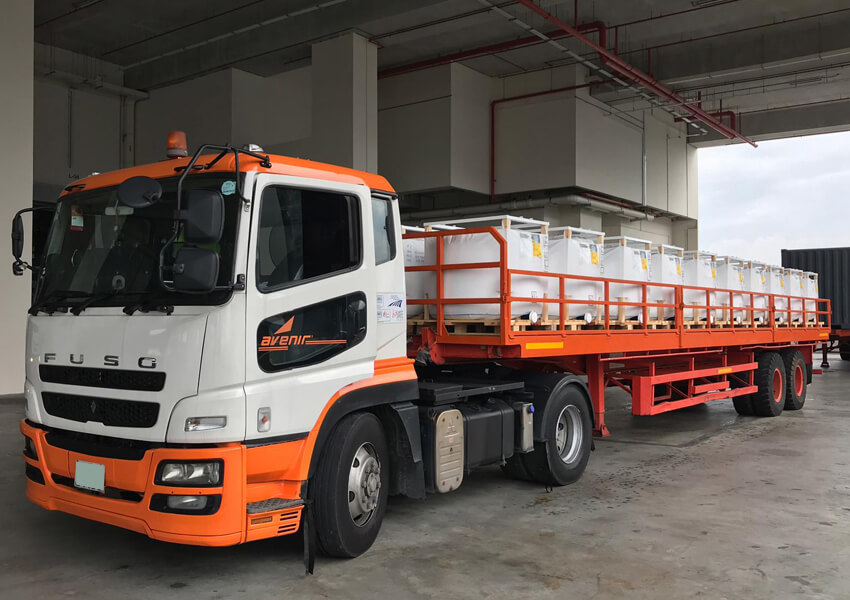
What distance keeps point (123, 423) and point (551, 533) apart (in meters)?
3.18

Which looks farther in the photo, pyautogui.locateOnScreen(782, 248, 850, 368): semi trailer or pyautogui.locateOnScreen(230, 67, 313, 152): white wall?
pyautogui.locateOnScreen(782, 248, 850, 368): semi trailer

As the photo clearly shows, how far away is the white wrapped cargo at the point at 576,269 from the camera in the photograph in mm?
7094

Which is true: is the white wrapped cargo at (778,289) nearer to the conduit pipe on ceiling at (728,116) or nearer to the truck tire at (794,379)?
the truck tire at (794,379)

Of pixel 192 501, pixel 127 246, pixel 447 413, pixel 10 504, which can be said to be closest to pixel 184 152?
pixel 127 246

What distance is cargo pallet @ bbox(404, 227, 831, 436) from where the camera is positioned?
637cm

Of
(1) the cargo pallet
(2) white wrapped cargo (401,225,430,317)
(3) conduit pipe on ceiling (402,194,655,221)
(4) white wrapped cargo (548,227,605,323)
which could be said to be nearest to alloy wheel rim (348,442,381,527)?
(1) the cargo pallet

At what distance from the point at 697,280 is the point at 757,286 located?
102 inches

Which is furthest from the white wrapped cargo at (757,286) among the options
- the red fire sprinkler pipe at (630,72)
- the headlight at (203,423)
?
the headlight at (203,423)

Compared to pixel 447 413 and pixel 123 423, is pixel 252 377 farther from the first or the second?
pixel 447 413

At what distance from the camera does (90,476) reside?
173 inches

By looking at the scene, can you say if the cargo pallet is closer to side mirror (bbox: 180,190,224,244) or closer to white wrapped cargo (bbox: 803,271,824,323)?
white wrapped cargo (bbox: 803,271,824,323)

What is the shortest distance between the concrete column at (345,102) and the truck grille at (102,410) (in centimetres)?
1173

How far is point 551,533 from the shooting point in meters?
5.73

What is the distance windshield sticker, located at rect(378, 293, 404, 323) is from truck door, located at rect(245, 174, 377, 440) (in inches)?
5.3
